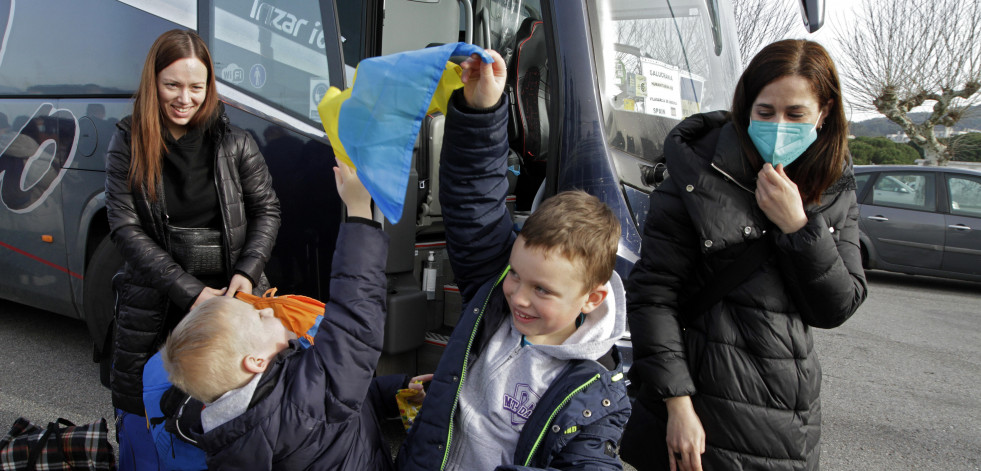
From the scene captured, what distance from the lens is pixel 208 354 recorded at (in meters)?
1.44

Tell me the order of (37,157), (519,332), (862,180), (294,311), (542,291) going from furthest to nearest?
1. (862,180)
2. (37,157)
3. (294,311)
4. (519,332)
5. (542,291)

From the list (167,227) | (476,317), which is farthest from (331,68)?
(476,317)

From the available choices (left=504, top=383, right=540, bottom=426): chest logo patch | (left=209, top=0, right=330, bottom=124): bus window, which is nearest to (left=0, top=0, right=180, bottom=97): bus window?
(left=209, top=0, right=330, bottom=124): bus window

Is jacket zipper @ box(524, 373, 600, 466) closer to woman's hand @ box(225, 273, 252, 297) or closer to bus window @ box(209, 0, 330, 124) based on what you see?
woman's hand @ box(225, 273, 252, 297)

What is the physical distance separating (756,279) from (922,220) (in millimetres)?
8467

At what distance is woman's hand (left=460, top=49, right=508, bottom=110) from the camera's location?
4.94 ft

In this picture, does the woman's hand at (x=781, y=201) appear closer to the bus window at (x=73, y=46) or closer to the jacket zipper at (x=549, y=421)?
the jacket zipper at (x=549, y=421)

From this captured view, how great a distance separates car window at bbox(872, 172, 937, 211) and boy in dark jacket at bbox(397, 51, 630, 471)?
8.78 m

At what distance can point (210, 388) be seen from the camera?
57.0 inches

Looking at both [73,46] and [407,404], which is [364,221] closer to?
[407,404]

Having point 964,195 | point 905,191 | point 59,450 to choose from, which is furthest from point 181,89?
point 964,195

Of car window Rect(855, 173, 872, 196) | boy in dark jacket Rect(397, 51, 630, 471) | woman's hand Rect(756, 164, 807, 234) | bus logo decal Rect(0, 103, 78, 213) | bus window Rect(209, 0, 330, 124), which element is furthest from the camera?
car window Rect(855, 173, 872, 196)

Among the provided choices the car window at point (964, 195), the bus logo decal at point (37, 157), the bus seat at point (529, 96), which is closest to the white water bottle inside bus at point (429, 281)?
the bus seat at point (529, 96)

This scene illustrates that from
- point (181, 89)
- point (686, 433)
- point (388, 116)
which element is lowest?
point (686, 433)
